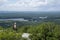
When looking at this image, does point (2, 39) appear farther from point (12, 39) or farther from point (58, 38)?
point (58, 38)

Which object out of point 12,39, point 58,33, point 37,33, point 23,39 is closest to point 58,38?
point 58,33

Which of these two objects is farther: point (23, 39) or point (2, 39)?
point (23, 39)

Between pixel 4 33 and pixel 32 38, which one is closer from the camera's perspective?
pixel 4 33

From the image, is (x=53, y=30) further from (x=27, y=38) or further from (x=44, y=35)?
(x=27, y=38)

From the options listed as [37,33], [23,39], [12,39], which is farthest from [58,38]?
[12,39]

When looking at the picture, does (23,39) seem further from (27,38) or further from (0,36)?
(0,36)

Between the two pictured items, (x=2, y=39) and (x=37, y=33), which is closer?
(x=2, y=39)

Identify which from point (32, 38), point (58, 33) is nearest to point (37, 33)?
point (32, 38)

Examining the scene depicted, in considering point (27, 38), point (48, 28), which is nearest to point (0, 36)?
point (27, 38)
